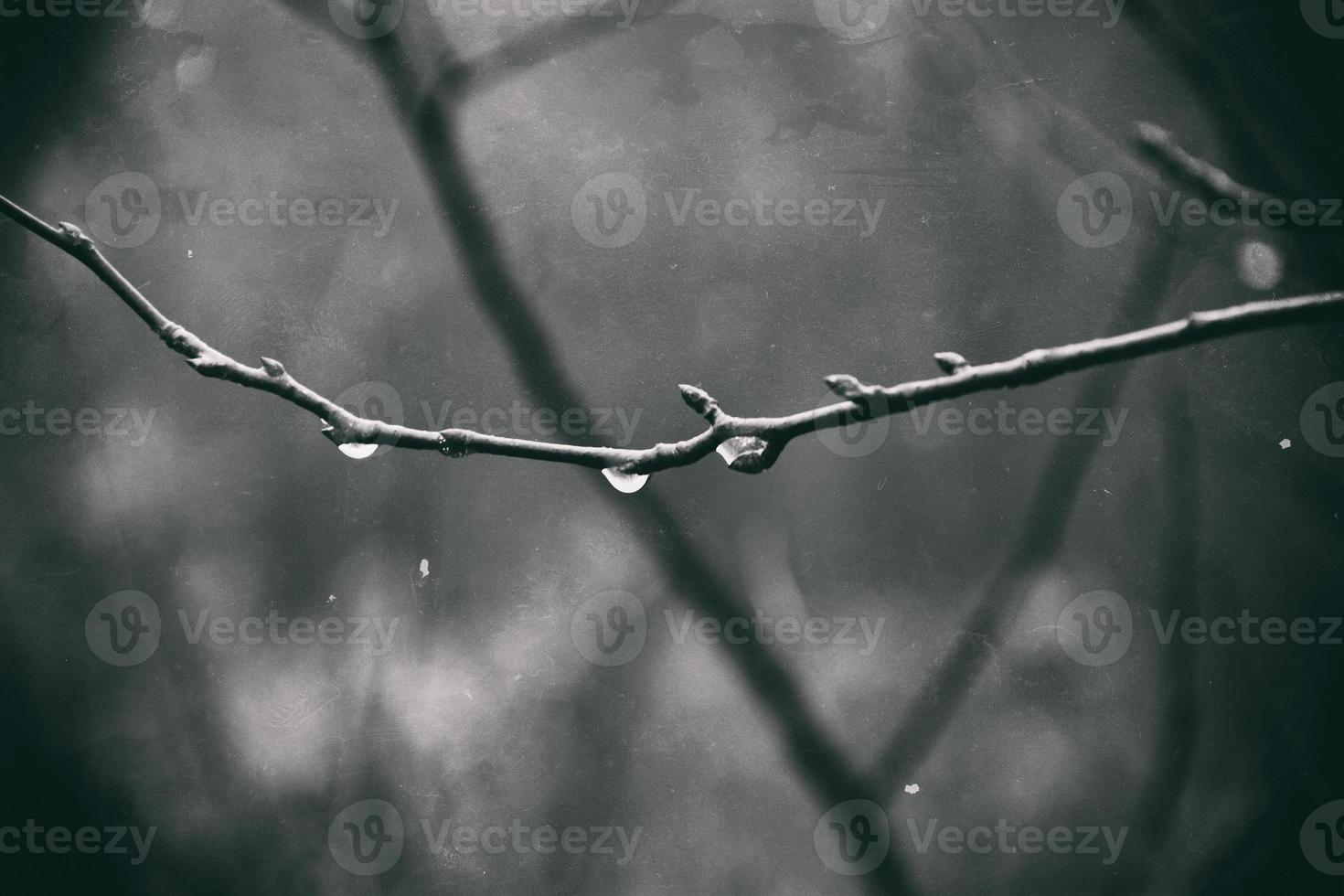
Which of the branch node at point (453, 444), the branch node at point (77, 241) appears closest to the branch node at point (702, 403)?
the branch node at point (453, 444)

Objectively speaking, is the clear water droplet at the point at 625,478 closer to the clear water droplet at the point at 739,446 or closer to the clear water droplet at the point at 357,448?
the clear water droplet at the point at 739,446

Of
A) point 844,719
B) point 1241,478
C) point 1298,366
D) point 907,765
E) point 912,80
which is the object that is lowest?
point 907,765

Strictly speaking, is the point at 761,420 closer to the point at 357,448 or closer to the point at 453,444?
the point at 453,444

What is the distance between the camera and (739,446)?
1.36m

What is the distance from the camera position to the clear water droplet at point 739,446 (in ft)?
4.40

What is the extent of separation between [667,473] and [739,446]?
2292 mm

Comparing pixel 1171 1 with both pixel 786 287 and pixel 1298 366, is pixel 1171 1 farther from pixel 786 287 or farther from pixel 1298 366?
pixel 786 287

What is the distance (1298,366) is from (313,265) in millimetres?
4318

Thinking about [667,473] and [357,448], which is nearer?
[357,448]

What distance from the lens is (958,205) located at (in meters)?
3.73

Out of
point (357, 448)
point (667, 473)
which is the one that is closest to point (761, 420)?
point (357, 448)

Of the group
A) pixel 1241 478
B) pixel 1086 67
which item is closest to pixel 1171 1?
pixel 1086 67

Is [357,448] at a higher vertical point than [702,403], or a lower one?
higher

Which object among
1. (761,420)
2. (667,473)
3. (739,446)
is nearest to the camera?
(761,420)
